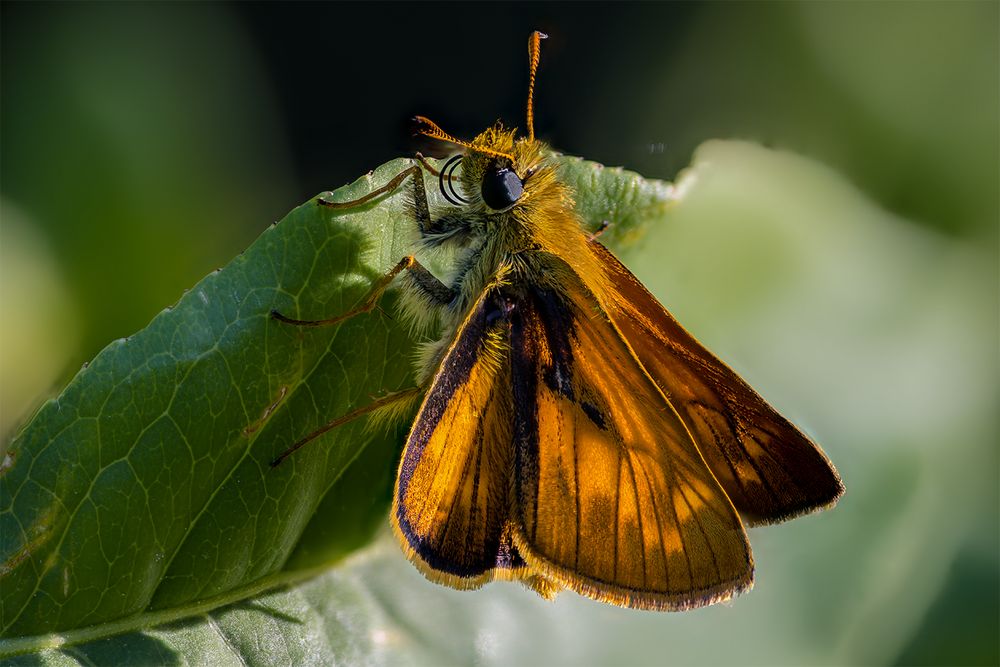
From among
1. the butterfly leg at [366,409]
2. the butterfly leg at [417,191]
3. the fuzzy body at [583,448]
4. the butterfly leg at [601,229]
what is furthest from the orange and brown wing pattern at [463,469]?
the butterfly leg at [601,229]

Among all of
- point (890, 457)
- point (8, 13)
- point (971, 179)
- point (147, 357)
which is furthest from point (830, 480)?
point (8, 13)

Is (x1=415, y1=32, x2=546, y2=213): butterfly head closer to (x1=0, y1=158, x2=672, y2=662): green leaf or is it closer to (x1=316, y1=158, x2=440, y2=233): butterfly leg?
(x1=316, y1=158, x2=440, y2=233): butterfly leg

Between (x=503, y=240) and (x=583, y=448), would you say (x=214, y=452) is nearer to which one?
(x=583, y=448)

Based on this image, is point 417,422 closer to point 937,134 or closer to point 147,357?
point 147,357

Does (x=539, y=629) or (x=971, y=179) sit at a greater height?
(x=971, y=179)

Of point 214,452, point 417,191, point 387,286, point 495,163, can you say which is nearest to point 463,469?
point 387,286

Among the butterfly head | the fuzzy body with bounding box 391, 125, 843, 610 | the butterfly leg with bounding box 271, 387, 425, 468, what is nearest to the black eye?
the butterfly head
